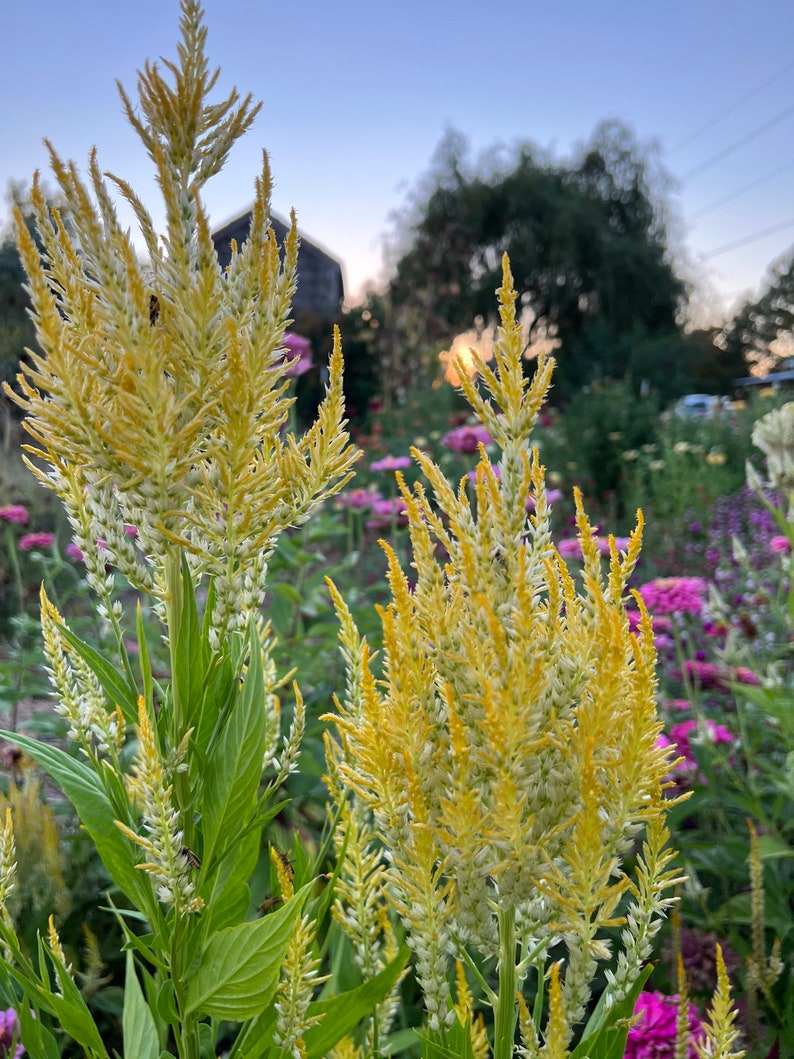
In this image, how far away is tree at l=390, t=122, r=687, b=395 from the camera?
2384 centimetres

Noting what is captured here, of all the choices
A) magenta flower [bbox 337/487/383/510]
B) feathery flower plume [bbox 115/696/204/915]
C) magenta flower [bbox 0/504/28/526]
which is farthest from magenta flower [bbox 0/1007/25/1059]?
magenta flower [bbox 337/487/383/510]

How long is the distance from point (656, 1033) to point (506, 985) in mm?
795

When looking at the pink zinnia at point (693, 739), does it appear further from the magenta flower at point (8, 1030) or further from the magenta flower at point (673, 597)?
the magenta flower at point (8, 1030)

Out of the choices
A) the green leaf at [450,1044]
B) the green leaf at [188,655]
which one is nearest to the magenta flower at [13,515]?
the green leaf at [188,655]

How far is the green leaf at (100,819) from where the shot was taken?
1033 mm

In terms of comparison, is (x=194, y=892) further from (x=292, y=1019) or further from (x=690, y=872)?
(x=690, y=872)

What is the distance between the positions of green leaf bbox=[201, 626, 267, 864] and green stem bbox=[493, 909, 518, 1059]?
32cm

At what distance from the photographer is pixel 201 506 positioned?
987 millimetres

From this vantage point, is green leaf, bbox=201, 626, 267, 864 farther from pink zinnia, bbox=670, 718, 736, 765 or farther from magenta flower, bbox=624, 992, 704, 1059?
pink zinnia, bbox=670, 718, 736, 765

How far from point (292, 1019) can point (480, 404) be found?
2.65ft

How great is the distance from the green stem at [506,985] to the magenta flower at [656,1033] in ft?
2.24

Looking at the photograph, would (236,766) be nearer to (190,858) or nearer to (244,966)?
(190,858)

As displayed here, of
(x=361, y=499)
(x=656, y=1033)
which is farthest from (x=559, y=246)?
(x=656, y=1033)

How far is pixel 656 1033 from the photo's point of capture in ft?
4.92
